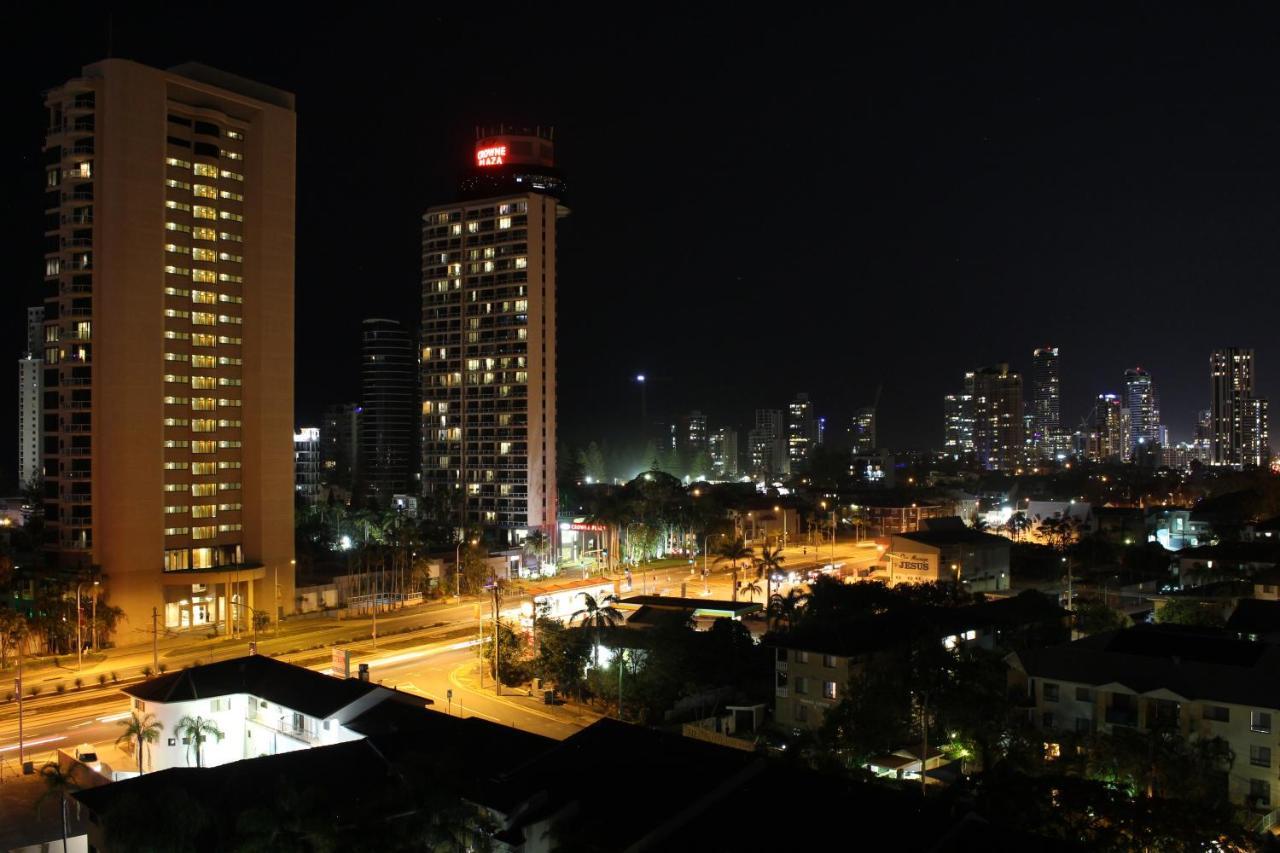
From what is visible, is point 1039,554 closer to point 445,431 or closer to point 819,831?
point 445,431

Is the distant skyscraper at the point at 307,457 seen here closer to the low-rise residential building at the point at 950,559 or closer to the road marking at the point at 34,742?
the low-rise residential building at the point at 950,559

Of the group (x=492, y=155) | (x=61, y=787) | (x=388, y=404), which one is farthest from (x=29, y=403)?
(x=61, y=787)

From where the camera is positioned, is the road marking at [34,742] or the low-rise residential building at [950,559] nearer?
the road marking at [34,742]

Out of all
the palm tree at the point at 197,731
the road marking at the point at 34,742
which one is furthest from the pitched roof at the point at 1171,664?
the road marking at the point at 34,742

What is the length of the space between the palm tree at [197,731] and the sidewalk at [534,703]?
11703 millimetres

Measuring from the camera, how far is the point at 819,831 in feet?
68.9

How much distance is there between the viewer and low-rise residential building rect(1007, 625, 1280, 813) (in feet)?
95.6

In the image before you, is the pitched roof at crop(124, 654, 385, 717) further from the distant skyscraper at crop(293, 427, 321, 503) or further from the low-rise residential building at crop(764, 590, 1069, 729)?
the distant skyscraper at crop(293, 427, 321, 503)

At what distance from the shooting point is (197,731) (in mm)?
29672

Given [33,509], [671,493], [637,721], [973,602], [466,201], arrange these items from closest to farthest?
[637,721], [973,602], [33,509], [466,201], [671,493]

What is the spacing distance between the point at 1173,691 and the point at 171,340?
51.2 metres

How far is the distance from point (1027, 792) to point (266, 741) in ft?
74.7

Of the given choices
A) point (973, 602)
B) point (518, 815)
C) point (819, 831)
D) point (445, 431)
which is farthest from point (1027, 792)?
point (445, 431)

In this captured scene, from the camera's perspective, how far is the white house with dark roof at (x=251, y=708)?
30.9 meters
